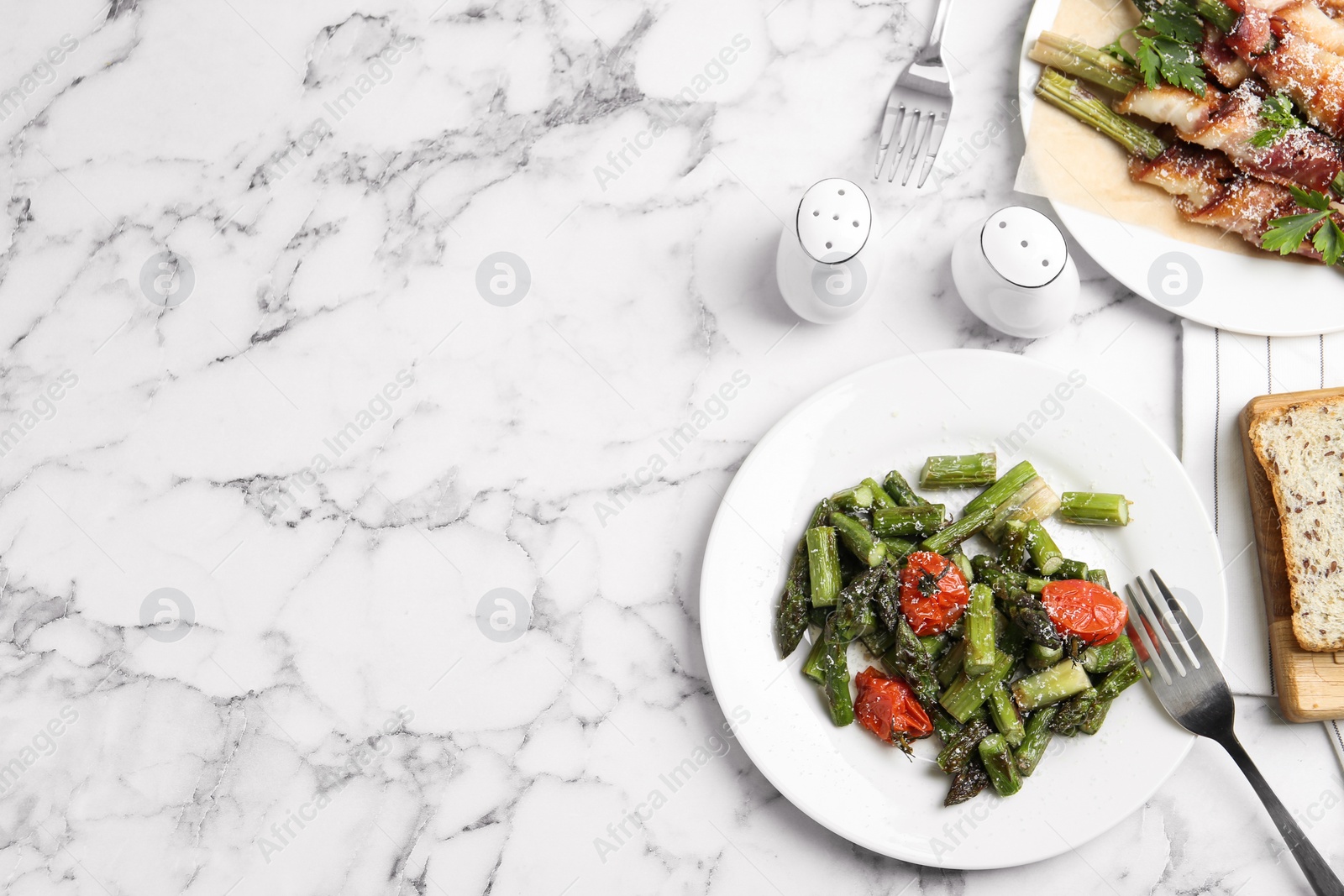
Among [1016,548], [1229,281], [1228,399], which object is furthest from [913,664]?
[1229,281]

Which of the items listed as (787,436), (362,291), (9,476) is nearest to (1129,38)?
(787,436)

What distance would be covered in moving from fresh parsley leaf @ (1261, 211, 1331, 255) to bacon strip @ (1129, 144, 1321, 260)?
4cm

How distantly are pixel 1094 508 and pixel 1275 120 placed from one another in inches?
48.5

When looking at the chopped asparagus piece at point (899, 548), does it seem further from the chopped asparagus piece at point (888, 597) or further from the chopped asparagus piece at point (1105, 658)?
the chopped asparagus piece at point (1105, 658)

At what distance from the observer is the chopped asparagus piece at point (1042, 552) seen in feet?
8.01

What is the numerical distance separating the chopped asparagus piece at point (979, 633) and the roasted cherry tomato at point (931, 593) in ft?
0.09

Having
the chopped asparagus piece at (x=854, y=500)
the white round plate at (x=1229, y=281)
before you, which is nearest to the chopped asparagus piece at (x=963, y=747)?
the chopped asparagus piece at (x=854, y=500)

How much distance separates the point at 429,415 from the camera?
2.69 meters

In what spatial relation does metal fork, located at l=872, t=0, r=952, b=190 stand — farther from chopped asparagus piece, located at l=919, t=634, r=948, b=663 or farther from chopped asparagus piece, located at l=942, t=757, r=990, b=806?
chopped asparagus piece, located at l=942, t=757, r=990, b=806

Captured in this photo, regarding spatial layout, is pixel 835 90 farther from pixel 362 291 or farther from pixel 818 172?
pixel 362 291

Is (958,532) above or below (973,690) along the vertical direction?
above

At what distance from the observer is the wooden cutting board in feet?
8.14

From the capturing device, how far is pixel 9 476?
2.74 meters

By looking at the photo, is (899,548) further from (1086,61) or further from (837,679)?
(1086,61)
